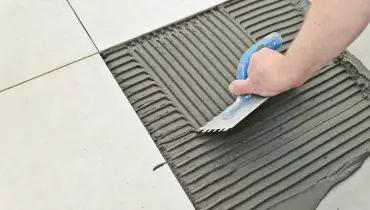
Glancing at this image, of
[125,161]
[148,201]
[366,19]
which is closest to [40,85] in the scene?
[125,161]

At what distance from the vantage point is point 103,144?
1.04 m

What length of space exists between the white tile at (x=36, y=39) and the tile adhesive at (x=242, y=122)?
0.11m

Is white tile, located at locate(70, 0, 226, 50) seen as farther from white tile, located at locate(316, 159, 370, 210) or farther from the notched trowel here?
white tile, located at locate(316, 159, 370, 210)

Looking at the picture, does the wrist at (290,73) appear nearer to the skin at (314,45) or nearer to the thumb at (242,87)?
the skin at (314,45)

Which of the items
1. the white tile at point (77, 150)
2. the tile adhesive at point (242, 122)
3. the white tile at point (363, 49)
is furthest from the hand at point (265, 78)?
the white tile at point (363, 49)

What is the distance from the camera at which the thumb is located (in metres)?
0.99

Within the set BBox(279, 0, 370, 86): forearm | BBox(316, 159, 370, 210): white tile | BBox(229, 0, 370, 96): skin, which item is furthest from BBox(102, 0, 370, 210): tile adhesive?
BBox(279, 0, 370, 86): forearm

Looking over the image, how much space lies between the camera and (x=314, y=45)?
743 mm

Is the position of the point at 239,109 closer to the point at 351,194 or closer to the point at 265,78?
the point at 265,78

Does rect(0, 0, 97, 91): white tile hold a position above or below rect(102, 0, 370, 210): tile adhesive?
above

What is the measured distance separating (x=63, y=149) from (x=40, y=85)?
193mm

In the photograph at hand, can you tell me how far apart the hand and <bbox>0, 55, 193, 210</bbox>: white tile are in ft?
0.78

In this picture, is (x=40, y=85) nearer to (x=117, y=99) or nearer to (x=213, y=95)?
(x=117, y=99)

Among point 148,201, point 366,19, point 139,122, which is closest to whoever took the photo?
point 366,19
